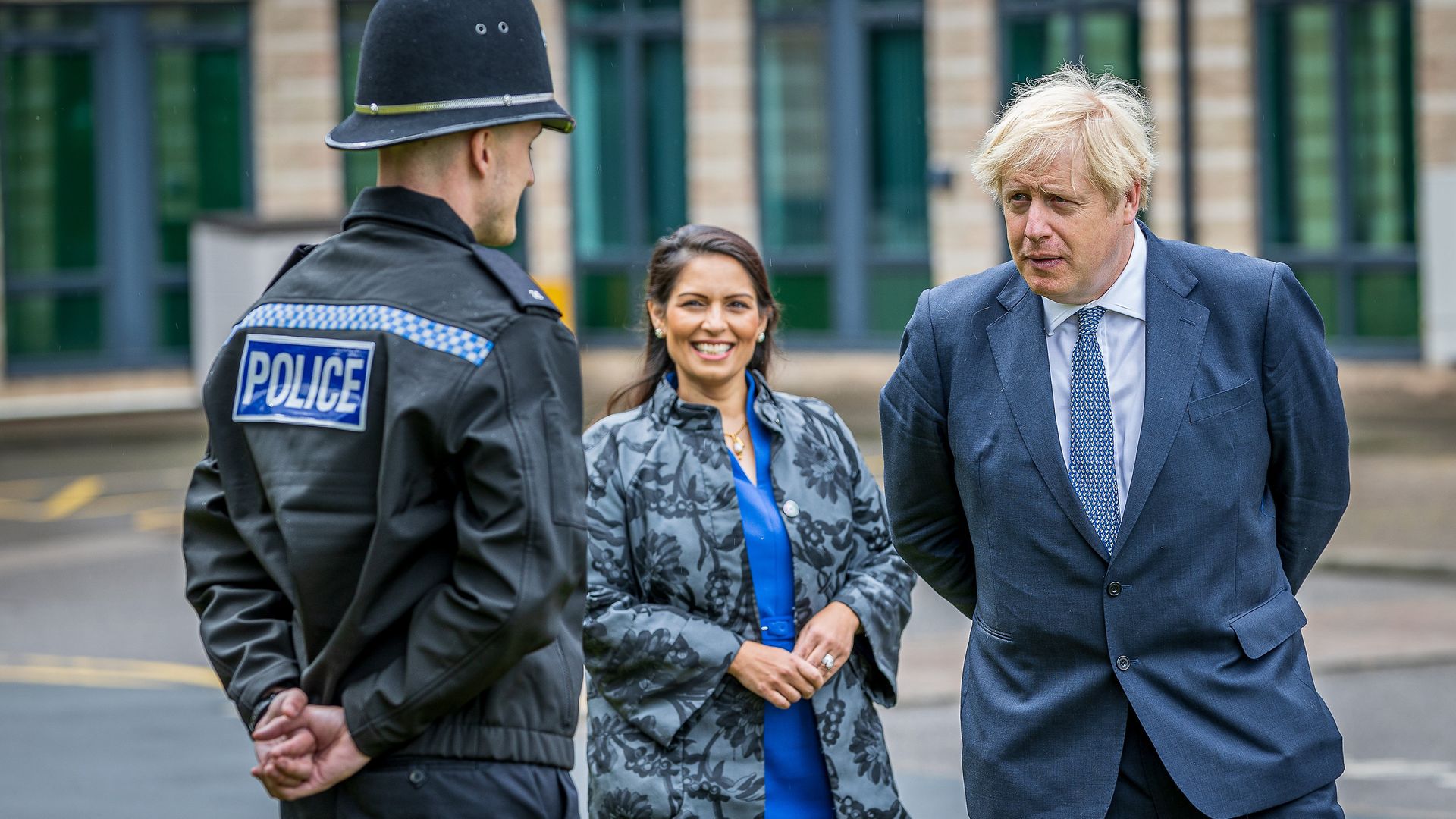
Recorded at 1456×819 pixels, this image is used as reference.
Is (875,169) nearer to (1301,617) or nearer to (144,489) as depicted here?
(144,489)

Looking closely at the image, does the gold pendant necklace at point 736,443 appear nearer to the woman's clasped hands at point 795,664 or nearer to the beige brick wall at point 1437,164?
the woman's clasped hands at point 795,664

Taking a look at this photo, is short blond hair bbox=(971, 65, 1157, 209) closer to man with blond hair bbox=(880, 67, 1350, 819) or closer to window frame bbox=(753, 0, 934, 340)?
man with blond hair bbox=(880, 67, 1350, 819)

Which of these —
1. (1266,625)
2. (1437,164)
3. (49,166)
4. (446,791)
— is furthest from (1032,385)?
(49,166)

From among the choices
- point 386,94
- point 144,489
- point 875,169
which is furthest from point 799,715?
point 875,169

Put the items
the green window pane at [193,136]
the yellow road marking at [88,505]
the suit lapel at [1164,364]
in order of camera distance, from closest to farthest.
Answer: the suit lapel at [1164,364], the yellow road marking at [88,505], the green window pane at [193,136]

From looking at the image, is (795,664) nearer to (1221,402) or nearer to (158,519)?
(1221,402)

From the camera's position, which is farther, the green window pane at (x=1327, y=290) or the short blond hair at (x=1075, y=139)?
the green window pane at (x=1327, y=290)

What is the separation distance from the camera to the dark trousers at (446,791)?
312 cm

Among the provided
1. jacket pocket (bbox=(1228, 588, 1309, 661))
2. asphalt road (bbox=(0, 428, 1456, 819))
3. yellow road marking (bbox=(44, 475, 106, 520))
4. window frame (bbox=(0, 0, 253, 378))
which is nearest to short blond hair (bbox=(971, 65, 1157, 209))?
jacket pocket (bbox=(1228, 588, 1309, 661))

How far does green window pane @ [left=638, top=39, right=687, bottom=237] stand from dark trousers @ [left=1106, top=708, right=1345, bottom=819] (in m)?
18.0

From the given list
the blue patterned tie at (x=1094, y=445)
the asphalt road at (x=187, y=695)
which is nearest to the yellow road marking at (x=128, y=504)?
the asphalt road at (x=187, y=695)

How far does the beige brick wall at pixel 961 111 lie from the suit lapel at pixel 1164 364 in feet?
53.9

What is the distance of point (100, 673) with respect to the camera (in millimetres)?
9727

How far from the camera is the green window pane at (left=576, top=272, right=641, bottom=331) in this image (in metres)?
21.6
